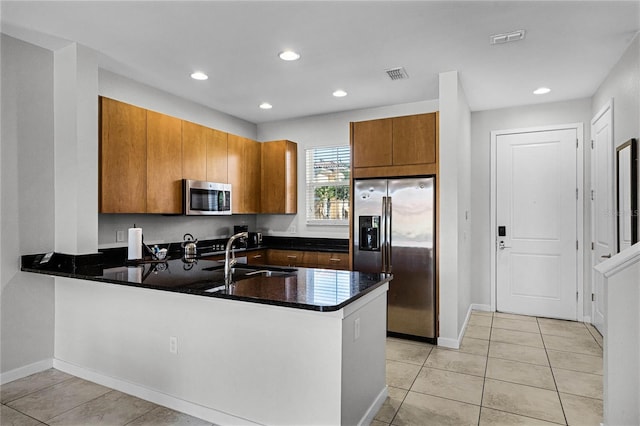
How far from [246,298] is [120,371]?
1.46m

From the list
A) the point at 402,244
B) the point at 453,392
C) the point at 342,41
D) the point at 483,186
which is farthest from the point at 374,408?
the point at 483,186

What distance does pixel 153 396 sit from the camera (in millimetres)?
2520

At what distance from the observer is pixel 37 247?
3064mm

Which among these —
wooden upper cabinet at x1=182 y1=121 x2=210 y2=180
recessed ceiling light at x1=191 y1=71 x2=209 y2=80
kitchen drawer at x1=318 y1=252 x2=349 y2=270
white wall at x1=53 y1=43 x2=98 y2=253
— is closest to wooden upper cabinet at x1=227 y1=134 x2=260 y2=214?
wooden upper cabinet at x1=182 y1=121 x2=210 y2=180

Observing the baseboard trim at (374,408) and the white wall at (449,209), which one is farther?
the white wall at (449,209)

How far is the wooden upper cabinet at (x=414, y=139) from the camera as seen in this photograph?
373cm

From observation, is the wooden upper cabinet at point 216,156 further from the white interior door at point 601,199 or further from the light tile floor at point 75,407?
the white interior door at point 601,199

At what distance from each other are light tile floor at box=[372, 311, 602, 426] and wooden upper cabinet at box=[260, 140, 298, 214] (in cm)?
237

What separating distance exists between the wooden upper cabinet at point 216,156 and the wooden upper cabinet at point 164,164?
0.45 m

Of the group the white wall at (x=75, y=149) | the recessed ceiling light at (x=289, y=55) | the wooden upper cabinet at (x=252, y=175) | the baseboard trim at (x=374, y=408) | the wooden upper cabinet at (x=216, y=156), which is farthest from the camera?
the wooden upper cabinet at (x=252, y=175)

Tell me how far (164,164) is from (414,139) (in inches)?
101

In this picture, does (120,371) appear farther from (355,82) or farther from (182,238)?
(355,82)

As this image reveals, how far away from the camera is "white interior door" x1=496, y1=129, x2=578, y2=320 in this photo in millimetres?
4523

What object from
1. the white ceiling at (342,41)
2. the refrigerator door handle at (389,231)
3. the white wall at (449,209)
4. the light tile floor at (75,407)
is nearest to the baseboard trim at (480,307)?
the white wall at (449,209)
